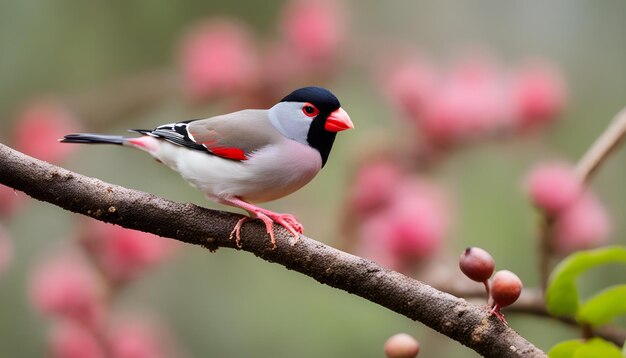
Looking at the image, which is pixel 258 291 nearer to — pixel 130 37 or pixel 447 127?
pixel 130 37

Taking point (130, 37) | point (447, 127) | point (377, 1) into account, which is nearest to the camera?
point (447, 127)

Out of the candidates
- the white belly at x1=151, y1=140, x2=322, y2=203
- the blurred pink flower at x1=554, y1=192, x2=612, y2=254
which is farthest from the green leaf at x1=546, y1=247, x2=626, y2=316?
the blurred pink flower at x1=554, y1=192, x2=612, y2=254

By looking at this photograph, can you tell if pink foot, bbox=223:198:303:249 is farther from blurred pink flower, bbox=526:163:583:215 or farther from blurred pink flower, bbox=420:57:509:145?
blurred pink flower, bbox=420:57:509:145

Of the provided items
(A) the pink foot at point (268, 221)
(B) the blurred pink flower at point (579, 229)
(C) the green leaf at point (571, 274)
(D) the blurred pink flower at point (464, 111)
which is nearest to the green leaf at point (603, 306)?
(C) the green leaf at point (571, 274)

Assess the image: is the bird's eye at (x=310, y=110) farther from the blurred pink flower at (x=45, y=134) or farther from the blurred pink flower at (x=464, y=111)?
the blurred pink flower at (x=45, y=134)

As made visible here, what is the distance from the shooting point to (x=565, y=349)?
0.65 meters

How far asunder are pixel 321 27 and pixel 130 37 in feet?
2.75

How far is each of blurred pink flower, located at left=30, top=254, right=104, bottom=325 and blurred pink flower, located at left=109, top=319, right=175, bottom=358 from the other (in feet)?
0.19

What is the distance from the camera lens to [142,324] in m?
1.50

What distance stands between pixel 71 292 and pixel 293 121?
0.70m

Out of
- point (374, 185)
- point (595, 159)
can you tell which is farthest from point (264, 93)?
point (595, 159)

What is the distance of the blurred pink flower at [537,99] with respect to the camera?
1.50 meters

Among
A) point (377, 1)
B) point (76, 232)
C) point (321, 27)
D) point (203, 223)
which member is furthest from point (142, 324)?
point (377, 1)

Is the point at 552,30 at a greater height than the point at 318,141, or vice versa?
the point at 552,30
